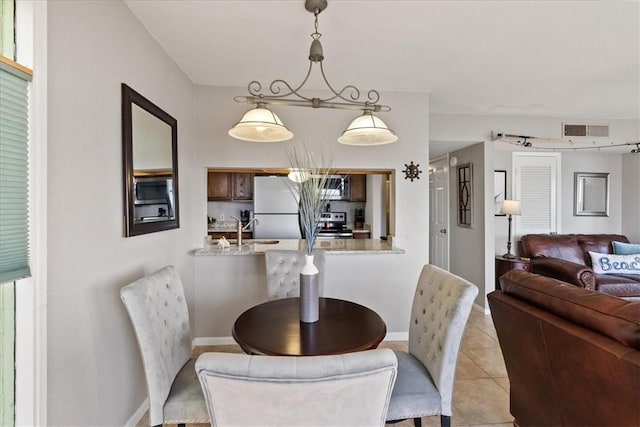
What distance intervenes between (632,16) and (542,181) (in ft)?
9.41

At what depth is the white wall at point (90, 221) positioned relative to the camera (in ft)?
4.28

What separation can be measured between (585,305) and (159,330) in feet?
6.17

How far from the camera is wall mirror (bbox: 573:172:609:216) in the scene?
459 centimetres

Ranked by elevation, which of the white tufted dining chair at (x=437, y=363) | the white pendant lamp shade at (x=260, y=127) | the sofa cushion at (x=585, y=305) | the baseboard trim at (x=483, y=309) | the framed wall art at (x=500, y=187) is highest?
the white pendant lamp shade at (x=260, y=127)

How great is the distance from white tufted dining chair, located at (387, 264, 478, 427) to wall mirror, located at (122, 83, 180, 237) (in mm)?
1687

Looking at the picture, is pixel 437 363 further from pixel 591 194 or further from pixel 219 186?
pixel 591 194

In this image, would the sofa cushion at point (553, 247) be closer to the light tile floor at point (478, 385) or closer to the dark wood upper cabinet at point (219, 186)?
the light tile floor at point (478, 385)

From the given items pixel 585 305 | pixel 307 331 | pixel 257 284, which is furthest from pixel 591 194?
pixel 307 331

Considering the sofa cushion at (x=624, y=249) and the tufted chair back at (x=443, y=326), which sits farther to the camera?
the sofa cushion at (x=624, y=249)

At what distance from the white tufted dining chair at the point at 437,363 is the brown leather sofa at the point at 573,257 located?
106 inches

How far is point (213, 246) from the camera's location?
125 inches

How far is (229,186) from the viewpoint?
5.26 metres

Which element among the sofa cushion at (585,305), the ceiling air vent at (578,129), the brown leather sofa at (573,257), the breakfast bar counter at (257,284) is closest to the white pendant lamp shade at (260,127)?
the breakfast bar counter at (257,284)

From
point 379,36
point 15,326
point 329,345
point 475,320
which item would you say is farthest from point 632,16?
point 15,326
